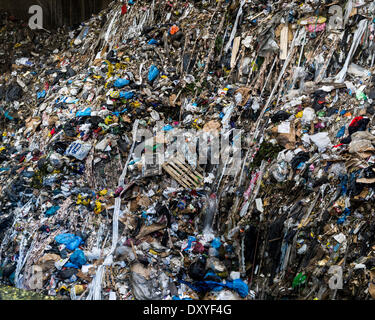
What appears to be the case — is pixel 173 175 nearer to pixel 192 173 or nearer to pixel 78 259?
pixel 192 173

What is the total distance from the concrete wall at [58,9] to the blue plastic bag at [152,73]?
94.2 inches

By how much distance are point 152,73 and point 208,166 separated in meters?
1.64

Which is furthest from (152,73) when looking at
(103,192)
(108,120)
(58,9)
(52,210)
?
(58,9)

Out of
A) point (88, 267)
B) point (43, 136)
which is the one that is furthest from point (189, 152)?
point (43, 136)

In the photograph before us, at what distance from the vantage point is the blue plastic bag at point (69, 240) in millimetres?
3555

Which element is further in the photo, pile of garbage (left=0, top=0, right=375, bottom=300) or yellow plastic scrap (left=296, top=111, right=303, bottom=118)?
yellow plastic scrap (left=296, top=111, right=303, bottom=118)

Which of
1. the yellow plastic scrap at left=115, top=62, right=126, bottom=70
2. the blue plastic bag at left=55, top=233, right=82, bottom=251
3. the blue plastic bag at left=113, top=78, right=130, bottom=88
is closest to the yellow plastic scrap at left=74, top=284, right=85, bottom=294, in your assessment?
the blue plastic bag at left=55, top=233, right=82, bottom=251

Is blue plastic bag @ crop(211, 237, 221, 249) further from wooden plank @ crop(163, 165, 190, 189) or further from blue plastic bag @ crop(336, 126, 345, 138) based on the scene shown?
blue plastic bag @ crop(336, 126, 345, 138)

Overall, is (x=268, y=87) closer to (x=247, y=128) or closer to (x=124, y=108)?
(x=247, y=128)

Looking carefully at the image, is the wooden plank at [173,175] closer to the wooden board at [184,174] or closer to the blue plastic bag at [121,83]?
the wooden board at [184,174]

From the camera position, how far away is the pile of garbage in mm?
3148

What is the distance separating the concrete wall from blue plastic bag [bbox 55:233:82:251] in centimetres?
448

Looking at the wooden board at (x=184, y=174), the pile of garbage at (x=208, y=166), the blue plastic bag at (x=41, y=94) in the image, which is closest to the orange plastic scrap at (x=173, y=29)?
the pile of garbage at (x=208, y=166)
